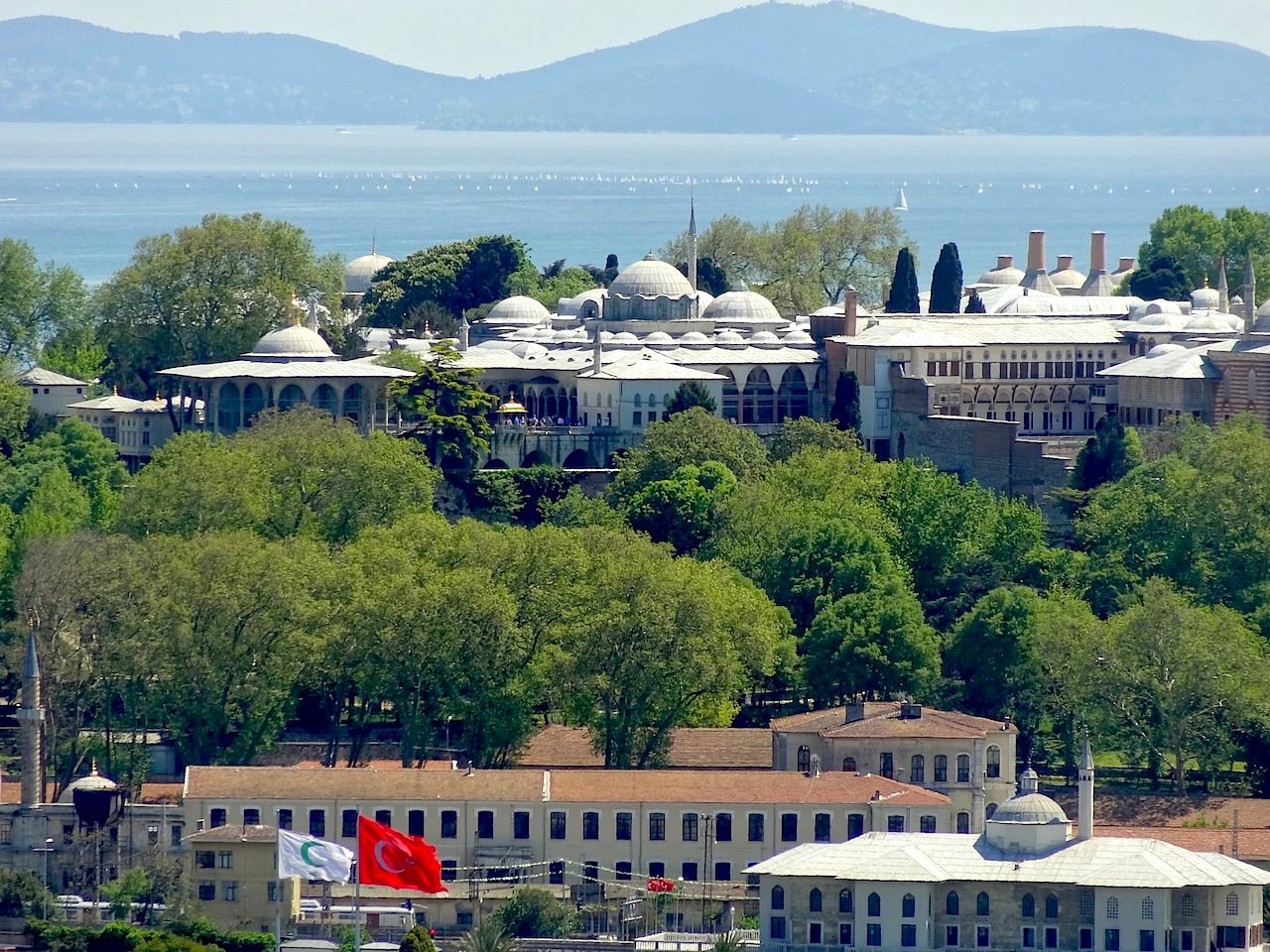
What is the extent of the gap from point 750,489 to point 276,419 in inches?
434

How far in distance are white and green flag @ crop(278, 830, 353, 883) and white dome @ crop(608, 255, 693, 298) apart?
4627 centimetres

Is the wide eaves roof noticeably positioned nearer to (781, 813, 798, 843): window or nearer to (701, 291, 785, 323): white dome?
(781, 813, 798, 843): window

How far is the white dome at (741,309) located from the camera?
295 ft

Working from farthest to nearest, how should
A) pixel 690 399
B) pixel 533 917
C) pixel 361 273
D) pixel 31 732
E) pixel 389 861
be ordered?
pixel 361 273 → pixel 690 399 → pixel 31 732 → pixel 533 917 → pixel 389 861

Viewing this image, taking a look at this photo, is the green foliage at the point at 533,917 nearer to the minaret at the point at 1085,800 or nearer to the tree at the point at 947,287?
the minaret at the point at 1085,800

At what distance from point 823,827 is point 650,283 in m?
41.8

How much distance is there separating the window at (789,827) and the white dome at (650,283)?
4117 centimetres

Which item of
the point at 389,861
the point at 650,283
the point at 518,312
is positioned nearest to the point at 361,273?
the point at 518,312

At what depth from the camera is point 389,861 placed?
44.8 meters

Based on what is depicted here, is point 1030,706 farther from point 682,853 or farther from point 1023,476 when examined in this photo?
point 1023,476

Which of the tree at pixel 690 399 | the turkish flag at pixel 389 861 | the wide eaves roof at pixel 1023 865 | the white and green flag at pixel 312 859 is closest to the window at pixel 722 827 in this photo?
the wide eaves roof at pixel 1023 865

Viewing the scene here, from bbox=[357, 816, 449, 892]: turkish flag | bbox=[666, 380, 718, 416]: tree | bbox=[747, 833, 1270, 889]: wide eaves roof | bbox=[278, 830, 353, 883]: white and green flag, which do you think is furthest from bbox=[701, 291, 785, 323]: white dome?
bbox=[357, 816, 449, 892]: turkish flag

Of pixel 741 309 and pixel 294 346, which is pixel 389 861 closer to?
pixel 294 346

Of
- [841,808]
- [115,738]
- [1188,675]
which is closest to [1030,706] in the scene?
[1188,675]
